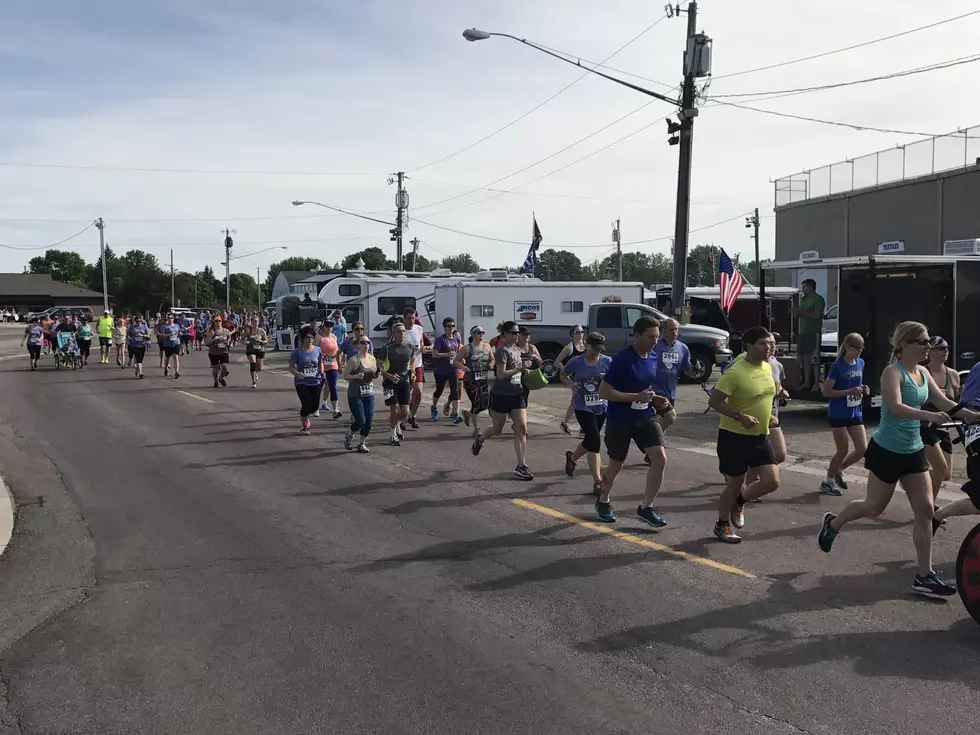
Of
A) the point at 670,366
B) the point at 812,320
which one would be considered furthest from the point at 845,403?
the point at 812,320

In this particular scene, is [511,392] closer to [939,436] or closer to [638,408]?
[638,408]

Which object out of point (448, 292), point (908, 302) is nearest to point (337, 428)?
point (908, 302)

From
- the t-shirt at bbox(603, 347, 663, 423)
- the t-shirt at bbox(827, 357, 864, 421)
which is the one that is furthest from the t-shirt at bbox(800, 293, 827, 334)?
the t-shirt at bbox(603, 347, 663, 423)

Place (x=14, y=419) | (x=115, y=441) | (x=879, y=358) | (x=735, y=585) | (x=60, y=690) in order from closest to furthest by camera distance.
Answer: (x=60, y=690)
(x=735, y=585)
(x=115, y=441)
(x=879, y=358)
(x=14, y=419)

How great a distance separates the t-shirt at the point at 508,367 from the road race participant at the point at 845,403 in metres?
3.14

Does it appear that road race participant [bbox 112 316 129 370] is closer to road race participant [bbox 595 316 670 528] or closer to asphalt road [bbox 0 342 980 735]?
asphalt road [bbox 0 342 980 735]

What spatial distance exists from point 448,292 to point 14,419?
1326 cm

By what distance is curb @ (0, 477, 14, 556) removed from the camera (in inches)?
299

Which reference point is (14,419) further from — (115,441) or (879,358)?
(879,358)

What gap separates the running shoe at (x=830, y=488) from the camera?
901 centimetres

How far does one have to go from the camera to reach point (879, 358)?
13.9 metres

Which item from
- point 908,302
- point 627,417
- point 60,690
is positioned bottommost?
point 60,690

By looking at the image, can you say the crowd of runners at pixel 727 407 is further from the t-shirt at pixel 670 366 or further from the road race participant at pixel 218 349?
the road race participant at pixel 218 349

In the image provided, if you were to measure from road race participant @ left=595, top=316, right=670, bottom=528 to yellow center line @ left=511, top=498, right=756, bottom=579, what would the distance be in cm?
33
